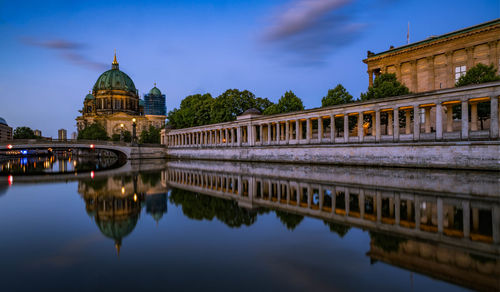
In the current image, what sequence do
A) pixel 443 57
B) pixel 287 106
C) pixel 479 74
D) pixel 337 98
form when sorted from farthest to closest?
1. pixel 287 106
2. pixel 443 57
3. pixel 337 98
4. pixel 479 74

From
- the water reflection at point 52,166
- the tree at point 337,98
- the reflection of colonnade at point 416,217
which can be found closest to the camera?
the reflection of colonnade at point 416,217

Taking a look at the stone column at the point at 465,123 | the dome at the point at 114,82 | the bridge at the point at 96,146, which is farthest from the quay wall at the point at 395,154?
the dome at the point at 114,82

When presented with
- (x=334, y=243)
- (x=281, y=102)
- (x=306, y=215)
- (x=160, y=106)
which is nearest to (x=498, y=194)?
(x=306, y=215)

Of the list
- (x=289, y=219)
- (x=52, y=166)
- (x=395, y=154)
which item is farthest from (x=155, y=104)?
(x=289, y=219)

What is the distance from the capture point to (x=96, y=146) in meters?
60.4

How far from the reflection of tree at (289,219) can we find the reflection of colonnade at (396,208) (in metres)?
0.54

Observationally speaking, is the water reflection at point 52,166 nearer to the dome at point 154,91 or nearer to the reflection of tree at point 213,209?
the reflection of tree at point 213,209

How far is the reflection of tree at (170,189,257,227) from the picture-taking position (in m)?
10.9

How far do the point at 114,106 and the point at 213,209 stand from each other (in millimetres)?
133971

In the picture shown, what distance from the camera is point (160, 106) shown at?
19338cm

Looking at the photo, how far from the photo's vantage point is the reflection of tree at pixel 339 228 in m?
8.93

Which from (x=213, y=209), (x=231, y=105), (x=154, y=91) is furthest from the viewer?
(x=154, y=91)

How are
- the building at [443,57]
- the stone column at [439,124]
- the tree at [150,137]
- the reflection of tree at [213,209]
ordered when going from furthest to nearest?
the tree at [150,137], the building at [443,57], the stone column at [439,124], the reflection of tree at [213,209]

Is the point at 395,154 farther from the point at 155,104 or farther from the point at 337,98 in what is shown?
the point at 155,104
